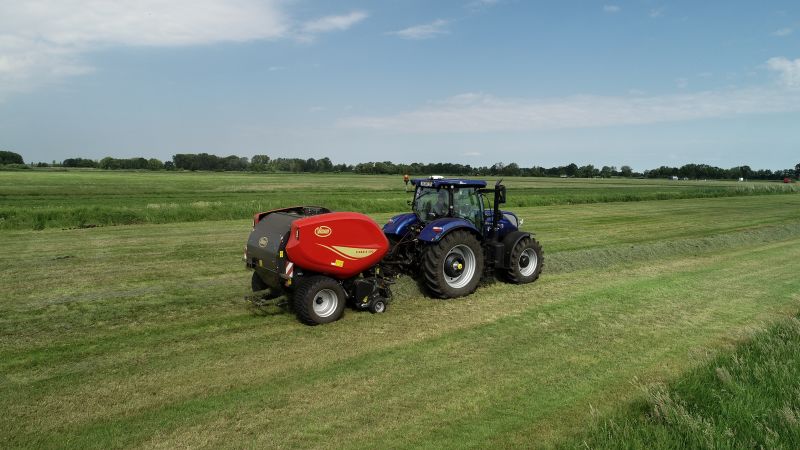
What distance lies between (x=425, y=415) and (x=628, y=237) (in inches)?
554

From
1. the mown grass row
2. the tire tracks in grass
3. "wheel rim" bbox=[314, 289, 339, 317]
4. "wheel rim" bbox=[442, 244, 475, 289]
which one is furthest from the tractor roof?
the mown grass row

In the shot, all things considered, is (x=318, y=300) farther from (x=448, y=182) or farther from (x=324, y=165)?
(x=324, y=165)

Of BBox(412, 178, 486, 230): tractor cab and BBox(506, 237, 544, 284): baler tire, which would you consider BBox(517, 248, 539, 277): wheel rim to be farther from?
BBox(412, 178, 486, 230): tractor cab

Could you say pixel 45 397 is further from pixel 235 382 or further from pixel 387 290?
pixel 387 290

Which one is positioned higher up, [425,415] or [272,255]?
[272,255]

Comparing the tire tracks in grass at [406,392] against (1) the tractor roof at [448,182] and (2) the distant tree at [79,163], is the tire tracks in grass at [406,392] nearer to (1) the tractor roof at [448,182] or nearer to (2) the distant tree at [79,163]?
(1) the tractor roof at [448,182]

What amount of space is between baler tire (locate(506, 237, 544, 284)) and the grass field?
0.23 m

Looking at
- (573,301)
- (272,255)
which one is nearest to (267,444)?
(272,255)

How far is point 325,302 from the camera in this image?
7.29 m

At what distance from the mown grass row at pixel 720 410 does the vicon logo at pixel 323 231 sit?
13.0ft

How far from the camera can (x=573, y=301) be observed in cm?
856

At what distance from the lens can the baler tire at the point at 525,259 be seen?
375 inches

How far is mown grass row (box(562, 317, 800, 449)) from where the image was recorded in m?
3.84

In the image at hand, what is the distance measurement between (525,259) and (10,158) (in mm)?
126159
